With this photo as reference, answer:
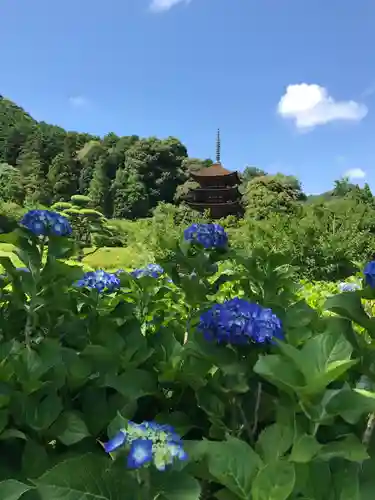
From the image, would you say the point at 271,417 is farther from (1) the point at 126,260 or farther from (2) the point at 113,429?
(1) the point at 126,260

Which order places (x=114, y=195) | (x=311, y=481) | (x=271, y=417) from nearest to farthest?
(x=311, y=481) < (x=271, y=417) < (x=114, y=195)

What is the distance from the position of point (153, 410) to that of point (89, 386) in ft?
0.45

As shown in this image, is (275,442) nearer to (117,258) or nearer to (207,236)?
(207,236)

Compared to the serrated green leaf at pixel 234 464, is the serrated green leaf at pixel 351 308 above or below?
above

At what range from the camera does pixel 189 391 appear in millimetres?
1065

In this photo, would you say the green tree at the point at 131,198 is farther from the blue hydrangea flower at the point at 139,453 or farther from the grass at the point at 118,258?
A: the blue hydrangea flower at the point at 139,453

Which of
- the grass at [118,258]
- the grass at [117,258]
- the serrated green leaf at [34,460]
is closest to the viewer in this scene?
the serrated green leaf at [34,460]

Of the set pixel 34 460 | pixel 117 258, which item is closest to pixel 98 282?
pixel 34 460

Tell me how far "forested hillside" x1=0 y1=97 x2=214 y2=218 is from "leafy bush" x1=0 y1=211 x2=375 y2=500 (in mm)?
35839

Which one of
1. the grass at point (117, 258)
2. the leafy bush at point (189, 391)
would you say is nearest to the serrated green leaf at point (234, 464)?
the leafy bush at point (189, 391)

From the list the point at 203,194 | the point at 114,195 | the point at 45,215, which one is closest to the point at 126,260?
the point at 45,215

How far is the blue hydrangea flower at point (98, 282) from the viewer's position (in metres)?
1.50

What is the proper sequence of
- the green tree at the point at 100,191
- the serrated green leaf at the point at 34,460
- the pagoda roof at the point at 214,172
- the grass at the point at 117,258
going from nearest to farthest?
the serrated green leaf at the point at 34,460
the grass at the point at 117,258
the pagoda roof at the point at 214,172
the green tree at the point at 100,191

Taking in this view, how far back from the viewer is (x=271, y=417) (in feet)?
3.17
